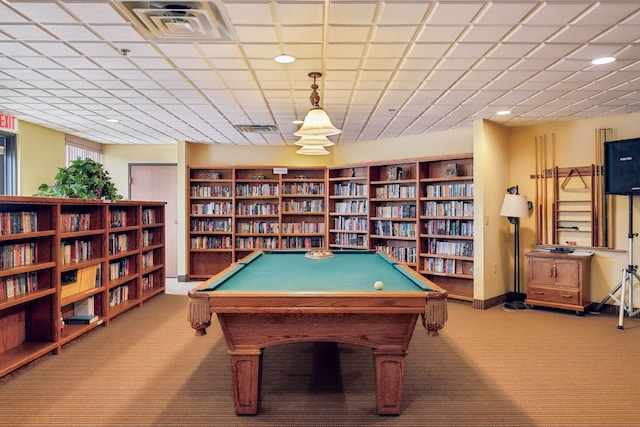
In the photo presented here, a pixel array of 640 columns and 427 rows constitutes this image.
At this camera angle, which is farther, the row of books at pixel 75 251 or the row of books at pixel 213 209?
the row of books at pixel 213 209

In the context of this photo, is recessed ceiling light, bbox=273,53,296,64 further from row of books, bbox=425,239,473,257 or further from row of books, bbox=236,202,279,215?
row of books, bbox=236,202,279,215

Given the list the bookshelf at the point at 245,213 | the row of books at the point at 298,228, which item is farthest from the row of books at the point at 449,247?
the row of books at the point at 298,228

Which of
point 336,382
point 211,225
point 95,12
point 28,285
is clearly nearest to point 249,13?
point 95,12

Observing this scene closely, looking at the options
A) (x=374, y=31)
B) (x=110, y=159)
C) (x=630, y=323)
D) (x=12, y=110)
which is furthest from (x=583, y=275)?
(x=110, y=159)

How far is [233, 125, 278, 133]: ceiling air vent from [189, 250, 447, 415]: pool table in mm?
3814

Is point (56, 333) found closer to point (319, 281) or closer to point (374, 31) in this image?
point (319, 281)

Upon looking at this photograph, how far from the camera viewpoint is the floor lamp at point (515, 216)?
5.97 m

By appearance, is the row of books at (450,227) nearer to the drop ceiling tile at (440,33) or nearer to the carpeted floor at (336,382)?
the carpeted floor at (336,382)

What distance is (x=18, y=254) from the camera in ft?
12.3

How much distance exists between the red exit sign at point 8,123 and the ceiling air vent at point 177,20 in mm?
3954

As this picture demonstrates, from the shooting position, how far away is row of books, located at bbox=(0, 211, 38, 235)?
138 inches

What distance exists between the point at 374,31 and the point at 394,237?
185 inches

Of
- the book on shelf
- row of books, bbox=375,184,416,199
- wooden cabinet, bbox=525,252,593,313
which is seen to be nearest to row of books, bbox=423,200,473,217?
row of books, bbox=375,184,416,199

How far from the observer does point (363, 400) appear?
3031mm
